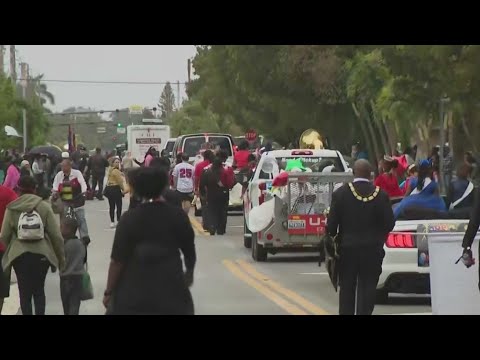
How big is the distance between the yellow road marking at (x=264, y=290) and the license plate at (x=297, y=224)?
3.67 feet

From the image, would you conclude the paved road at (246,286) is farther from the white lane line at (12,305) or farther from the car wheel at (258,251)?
the car wheel at (258,251)

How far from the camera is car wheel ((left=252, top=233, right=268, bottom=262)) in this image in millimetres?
23547

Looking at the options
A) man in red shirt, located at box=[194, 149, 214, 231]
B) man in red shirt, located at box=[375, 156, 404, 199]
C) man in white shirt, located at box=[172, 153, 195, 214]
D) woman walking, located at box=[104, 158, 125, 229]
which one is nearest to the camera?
man in red shirt, located at box=[375, 156, 404, 199]

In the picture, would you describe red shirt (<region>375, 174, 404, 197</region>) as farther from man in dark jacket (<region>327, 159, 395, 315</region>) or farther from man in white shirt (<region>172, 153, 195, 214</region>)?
man in dark jacket (<region>327, 159, 395, 315</region>)

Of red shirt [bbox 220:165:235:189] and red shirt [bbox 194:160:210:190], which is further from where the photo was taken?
red shirt [bbox 194:160:210:190]

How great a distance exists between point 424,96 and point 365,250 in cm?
2096

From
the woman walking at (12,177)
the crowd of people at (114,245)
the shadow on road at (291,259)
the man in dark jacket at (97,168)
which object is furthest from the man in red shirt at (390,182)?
the man in dark jacket at (97,168)

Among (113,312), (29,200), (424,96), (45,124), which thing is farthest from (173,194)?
(45,124)

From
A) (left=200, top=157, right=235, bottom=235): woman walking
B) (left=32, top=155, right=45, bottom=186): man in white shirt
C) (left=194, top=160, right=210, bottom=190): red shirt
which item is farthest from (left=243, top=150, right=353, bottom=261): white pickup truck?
(left=32, top=155, right=45, bottom=186): man in white shirt

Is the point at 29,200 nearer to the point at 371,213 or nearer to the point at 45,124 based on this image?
the point at 371,213

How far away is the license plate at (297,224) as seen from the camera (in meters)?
22.7

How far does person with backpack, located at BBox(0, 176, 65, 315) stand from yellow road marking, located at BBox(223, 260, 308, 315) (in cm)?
335

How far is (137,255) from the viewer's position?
938cm

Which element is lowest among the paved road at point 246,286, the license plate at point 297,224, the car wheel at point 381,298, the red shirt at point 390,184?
the paved road at point 246,286
